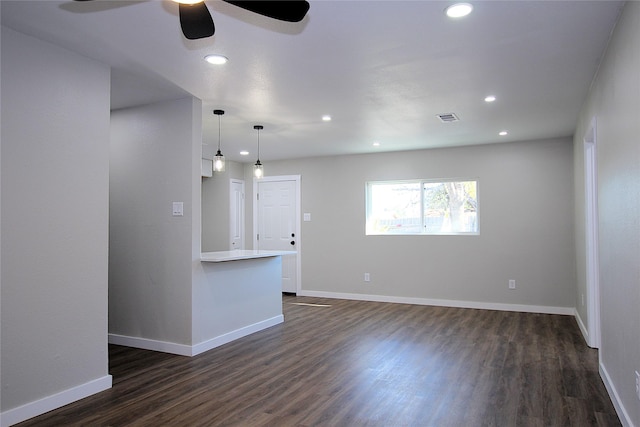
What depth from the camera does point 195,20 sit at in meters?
1.97

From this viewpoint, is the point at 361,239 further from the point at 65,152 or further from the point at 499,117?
the point at 65,152

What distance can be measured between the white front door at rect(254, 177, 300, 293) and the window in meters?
1.31

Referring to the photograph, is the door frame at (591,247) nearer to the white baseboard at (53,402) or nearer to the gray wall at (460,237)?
the gray wall at (460,237)

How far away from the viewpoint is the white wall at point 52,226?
2.61 meters

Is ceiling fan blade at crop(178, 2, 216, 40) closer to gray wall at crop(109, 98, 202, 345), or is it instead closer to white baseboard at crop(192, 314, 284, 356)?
gray wall at crop(109, 98, 202, 345)

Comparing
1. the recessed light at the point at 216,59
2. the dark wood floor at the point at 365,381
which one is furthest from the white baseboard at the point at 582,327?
A: the recessed light at the point at 216,59

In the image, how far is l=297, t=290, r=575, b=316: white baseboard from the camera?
19.1 ft

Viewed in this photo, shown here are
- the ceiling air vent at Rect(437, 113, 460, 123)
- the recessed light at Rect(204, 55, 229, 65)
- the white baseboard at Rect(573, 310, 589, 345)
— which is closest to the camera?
the recessed light at Rect(204, 55, 229, 65)

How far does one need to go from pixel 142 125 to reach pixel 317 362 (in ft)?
9.08

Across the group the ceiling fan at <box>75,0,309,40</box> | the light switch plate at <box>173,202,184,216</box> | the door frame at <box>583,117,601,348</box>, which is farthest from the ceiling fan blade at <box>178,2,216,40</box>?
the door frame at <box>583,117,601,348</box>

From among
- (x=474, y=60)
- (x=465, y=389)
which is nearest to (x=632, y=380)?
(x=465, y=389)

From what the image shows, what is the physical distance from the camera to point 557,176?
5.82 meters

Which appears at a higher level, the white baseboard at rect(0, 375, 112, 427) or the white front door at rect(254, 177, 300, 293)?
the white front door at rect(254, 177, 300, 293)

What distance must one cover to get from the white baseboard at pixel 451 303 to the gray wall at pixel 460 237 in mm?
52
